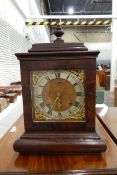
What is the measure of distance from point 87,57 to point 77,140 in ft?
0.81

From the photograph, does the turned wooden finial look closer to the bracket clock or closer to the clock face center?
the bracket clock

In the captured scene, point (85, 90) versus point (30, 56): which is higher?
point (30, 56)

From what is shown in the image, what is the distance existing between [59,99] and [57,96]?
0.4 inches

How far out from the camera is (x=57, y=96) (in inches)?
24.0

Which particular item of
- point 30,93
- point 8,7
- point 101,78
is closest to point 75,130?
point 30,93

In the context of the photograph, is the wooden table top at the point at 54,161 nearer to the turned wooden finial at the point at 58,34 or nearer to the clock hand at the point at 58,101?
the clock hand at the point at 58,101

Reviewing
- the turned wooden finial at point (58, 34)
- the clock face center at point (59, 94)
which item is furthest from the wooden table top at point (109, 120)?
the turned wooden finial at point (58, 34)

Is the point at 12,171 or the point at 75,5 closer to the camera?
the point at 12,171

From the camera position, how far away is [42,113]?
0.62 metres

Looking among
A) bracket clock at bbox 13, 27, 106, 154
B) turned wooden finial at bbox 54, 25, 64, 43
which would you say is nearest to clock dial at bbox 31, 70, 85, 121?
bracket clock at bbox 13, 27, 106, 154

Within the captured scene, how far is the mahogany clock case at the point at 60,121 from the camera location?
57 cm

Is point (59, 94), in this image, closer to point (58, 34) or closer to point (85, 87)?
point (85, 87)

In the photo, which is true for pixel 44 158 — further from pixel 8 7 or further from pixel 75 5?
pixel 75 5

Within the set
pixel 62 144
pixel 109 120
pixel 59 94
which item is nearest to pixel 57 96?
pixel 59 94
